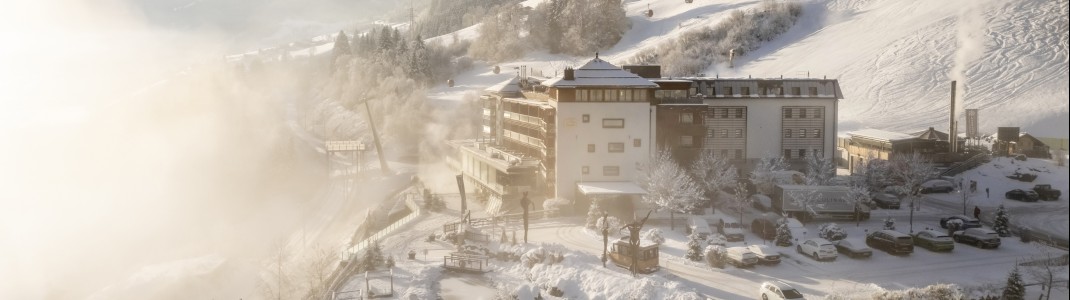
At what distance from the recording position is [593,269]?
28.8 m

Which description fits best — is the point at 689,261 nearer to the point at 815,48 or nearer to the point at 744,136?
the point at 744,136

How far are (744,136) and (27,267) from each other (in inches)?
1796

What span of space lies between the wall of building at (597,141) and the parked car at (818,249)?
1218 cm

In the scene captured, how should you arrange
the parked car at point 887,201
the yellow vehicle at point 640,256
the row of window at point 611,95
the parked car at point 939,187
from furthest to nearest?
the parked car at point 939,187 < the row of window at point 611,95 < the parked car at point 887,201 < the yellow vehicle at point 640,256

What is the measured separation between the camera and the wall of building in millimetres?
41594

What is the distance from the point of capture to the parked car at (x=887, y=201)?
40750 millimetres

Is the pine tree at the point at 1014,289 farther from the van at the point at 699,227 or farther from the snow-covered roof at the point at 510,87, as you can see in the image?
the snow-covered roof at the point at 510,87

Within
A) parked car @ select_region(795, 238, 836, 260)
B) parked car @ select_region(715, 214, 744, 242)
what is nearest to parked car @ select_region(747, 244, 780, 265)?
parked car @ select_region(795, 238, 836, 260)

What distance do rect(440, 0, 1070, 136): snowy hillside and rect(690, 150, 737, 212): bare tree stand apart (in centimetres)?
1896

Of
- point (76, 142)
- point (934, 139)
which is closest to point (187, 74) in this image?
point (76, 142)

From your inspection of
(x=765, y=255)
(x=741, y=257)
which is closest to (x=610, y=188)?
(x=741, y=257)

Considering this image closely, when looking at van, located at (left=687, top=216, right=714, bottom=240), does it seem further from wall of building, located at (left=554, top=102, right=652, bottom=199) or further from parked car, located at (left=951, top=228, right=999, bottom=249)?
parked car, located at (left=951, top=228, right=999, bottom=249)

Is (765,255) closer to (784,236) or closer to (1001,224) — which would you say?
(784,236)

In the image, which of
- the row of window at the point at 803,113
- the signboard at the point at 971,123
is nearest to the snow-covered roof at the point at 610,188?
the row of window at the point at 803,113
